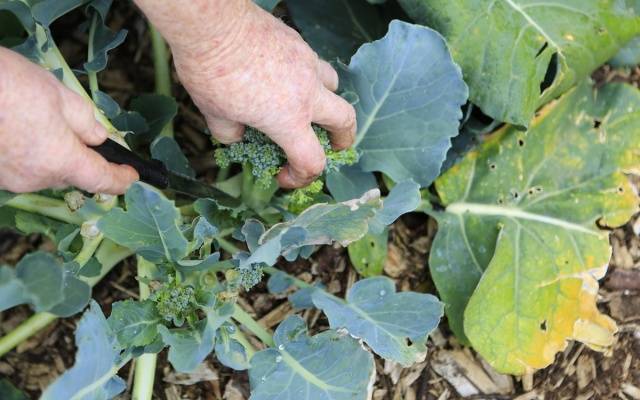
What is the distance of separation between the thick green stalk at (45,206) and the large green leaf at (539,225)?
0.87 m

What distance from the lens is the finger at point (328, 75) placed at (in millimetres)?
1543

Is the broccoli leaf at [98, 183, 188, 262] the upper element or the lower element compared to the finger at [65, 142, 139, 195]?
lower

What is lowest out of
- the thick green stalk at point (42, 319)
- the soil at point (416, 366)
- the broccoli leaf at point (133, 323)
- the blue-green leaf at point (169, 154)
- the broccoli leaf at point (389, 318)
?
the soil at point (416, 366)

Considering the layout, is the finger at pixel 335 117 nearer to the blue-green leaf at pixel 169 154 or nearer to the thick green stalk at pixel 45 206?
the blue-green leaf at pixel 169 154

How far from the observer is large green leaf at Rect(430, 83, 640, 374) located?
1770mm

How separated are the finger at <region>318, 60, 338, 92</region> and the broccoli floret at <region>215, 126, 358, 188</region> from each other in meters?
0.10

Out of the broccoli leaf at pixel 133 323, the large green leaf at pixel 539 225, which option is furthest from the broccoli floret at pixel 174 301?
the large green leaf at pixel 539 225

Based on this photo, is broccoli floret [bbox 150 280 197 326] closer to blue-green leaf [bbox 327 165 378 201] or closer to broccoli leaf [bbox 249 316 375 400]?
broccoli leaf [bbox 249 316 375 400]

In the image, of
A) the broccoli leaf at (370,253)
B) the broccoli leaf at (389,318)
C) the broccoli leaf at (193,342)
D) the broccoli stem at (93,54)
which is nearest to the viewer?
the broccoli leaf at (193,342)

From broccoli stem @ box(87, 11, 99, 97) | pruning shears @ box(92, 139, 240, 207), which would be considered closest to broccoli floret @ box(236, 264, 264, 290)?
pruning shears @ box(92, 139, 240, 207)

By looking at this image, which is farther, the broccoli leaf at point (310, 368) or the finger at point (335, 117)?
the broccoli leaf at point (310, 368)

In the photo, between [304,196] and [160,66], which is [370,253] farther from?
[160,66]

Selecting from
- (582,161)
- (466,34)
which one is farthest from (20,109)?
(582,161)

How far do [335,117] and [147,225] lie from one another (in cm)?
43
